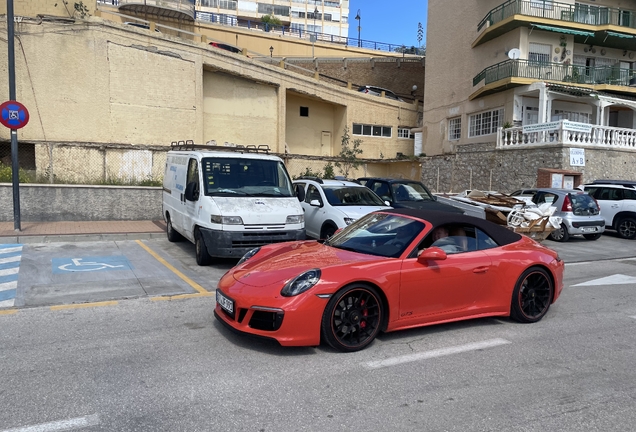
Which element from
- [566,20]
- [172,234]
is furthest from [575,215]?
[566,20]

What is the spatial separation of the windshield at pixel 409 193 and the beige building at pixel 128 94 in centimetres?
1048

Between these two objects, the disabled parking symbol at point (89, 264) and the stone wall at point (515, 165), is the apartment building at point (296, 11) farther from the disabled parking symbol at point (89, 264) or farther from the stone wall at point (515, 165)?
the disabled parking symbol at point (89, 264)

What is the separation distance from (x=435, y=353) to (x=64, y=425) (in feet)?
11.0

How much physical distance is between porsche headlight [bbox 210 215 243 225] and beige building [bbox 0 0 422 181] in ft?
31.2

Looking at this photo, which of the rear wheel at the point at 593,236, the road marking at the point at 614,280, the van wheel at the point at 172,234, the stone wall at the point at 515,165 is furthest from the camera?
the stone wall at the point at 515,165

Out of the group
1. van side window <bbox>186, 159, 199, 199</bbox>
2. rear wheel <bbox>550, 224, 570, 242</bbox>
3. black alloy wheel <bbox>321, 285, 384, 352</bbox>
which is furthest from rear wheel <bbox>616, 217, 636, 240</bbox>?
black alloy wheel <bbox>321, 285, 384, 352</bbox>

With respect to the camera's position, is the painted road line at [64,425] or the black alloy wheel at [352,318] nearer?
the painted road line at [64,425]

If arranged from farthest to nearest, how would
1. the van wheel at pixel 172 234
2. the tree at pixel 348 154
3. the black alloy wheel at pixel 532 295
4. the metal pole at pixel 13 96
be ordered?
1. the tree at pixel 348 154
2. the van wheel at pixel 172 234
3. the metal pole at pixel 13 96
4. the black alloy wheel at pixel 532 295

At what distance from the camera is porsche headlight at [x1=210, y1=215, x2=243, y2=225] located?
8914mm

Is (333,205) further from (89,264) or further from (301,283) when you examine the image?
(301,283)

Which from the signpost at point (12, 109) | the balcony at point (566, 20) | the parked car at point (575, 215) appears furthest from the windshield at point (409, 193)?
the balcony at point (566, 20)

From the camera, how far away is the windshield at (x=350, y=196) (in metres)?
11.5

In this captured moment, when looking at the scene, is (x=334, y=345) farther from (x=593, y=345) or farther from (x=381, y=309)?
(x=593, y=345)

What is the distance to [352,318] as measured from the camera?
16.2 ft
